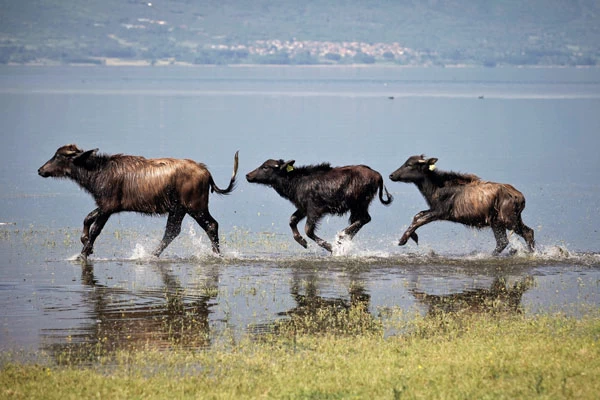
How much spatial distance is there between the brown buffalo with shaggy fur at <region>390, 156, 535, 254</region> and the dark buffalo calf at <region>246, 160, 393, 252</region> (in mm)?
825

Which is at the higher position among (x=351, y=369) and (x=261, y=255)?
(x=261, y=255)

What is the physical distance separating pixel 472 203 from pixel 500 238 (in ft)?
2.51

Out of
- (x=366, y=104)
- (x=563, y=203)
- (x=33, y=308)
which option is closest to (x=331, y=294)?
(x=33, y=308)

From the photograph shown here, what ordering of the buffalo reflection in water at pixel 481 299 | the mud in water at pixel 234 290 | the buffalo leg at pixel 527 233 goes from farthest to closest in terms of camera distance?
the buffalo leg at pixel 527 233, the buffalo reflection in water at pixel 481 299, the mud in water at pixel 234 290

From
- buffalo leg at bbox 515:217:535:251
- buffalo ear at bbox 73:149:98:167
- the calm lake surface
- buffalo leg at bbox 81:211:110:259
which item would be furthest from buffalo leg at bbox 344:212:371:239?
buffalo ear at bbox 73:149:98:167

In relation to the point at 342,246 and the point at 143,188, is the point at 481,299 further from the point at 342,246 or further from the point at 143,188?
the point at 143,188

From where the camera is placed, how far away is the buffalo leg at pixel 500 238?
19219mm

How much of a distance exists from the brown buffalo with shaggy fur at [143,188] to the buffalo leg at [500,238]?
14.2 ft

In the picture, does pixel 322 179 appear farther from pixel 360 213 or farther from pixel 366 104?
pixel 366 104

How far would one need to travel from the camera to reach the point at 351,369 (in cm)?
1145

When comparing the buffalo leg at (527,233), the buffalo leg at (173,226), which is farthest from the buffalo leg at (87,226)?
the buffalo leg at (527,233)

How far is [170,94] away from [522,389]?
92.5 m

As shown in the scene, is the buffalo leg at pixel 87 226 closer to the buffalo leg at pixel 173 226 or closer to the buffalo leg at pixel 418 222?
the buffalo leg at pixel 173 226

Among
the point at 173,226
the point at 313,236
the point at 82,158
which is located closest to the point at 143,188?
the point at 173,226
